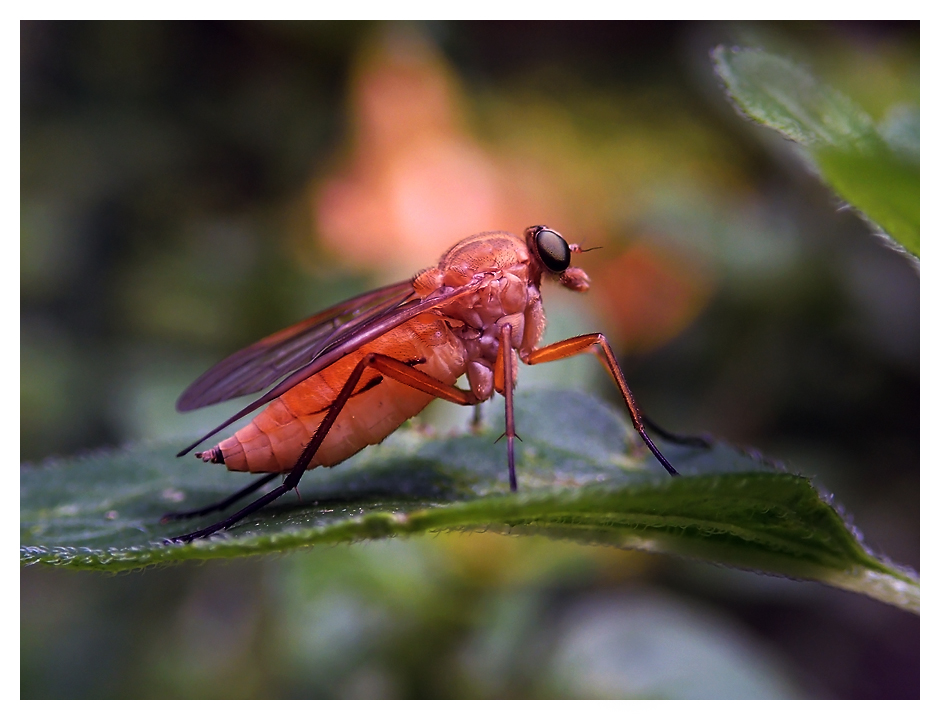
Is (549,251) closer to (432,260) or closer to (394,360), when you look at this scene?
(394,360)

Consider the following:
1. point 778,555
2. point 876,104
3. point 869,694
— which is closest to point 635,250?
point 876,104

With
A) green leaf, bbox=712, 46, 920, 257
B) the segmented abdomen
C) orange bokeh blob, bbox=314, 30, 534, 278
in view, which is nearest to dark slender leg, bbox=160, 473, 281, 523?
the segmented abdomen

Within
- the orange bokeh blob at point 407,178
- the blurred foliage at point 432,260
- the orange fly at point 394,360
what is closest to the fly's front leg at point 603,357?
the orange fly at point 394,360

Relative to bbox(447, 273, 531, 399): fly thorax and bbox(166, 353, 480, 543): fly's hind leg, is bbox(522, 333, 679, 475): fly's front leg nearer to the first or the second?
bbox(447, 273, 531, 399): fly thorax

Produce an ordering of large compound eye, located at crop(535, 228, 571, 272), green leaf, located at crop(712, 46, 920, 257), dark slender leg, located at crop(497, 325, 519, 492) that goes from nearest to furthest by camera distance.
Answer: green leaf, located at crop(712, 46, 920, 257) < dark slender leg, located at crop(497, 325, 519, 492) < large compound eye, located at crop(535, 228, 571, 272)

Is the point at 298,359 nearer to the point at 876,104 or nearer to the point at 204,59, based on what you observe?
the point at 876,104
